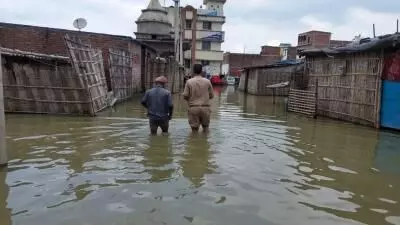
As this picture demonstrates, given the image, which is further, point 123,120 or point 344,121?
point 344,121

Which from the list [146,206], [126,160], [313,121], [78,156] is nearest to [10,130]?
[78,156]

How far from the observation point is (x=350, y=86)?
13727 millimetres

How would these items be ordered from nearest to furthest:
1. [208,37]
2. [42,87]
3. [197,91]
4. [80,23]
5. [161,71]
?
[197,91] < [42,87] < [80,23] < [161,71] < [208,37]

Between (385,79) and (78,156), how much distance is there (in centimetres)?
881

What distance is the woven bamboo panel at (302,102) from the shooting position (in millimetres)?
15992

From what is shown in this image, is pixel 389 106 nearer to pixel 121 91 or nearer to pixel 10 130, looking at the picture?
pixel 10 130

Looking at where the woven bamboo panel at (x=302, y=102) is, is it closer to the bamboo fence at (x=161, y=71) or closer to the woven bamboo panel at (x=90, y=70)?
the woven bamboo panel at (x=90, y=70)

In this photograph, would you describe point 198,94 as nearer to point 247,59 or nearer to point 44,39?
point 44,39

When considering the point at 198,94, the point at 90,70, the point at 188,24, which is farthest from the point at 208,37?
the point at 198,94

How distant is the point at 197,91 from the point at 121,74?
Answer: 33.3 ft

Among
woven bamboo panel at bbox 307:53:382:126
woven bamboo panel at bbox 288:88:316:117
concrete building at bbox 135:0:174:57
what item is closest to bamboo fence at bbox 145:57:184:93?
woven bamboo panel at bbox 288:88:316:117

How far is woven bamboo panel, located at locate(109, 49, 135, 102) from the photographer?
1716 centimetres

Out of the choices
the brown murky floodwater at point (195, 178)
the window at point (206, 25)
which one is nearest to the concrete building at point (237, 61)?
the window at point (206, 25)

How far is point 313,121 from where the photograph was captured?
14250 millimetres
